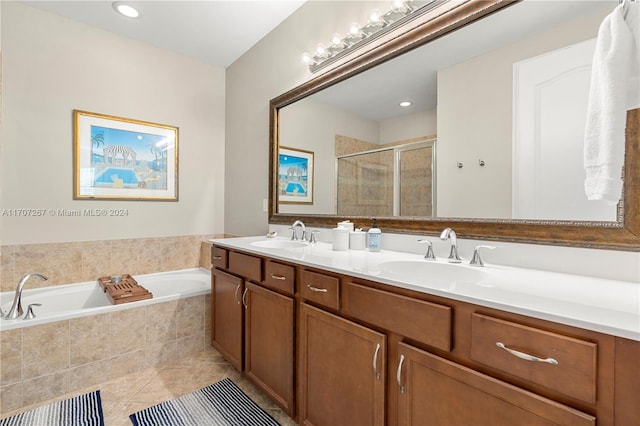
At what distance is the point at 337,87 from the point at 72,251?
2.45 m

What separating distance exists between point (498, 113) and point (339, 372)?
1.26 meters

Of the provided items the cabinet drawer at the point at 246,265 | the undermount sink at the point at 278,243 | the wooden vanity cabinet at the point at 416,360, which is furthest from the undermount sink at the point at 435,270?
the undermount sink at the point at 278,243

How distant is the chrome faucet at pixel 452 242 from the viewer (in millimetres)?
1291

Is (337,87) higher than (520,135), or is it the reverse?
(337,87)

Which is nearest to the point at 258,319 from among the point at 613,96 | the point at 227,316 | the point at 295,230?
the point at 227,316

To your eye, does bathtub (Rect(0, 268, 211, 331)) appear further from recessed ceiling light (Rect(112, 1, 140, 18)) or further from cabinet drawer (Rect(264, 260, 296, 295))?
recessed ceiling light (Rect(112, 1, 140, 18))

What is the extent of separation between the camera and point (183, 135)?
3.03 m

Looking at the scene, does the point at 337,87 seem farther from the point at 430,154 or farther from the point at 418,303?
the point at 418,303

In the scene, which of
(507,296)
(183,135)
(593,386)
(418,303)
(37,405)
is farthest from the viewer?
(183,135)

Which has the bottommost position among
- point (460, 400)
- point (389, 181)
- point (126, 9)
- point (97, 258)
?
point (460, 400)

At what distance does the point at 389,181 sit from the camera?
1.72 meters

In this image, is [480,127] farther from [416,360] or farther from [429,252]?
[416,360]

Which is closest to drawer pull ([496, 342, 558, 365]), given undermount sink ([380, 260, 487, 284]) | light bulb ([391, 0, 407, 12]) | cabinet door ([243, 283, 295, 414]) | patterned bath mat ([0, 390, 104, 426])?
undermount sink ([380, 260, 487, 284])

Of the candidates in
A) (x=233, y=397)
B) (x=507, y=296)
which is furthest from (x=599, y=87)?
Result: (x=233, y=397)
